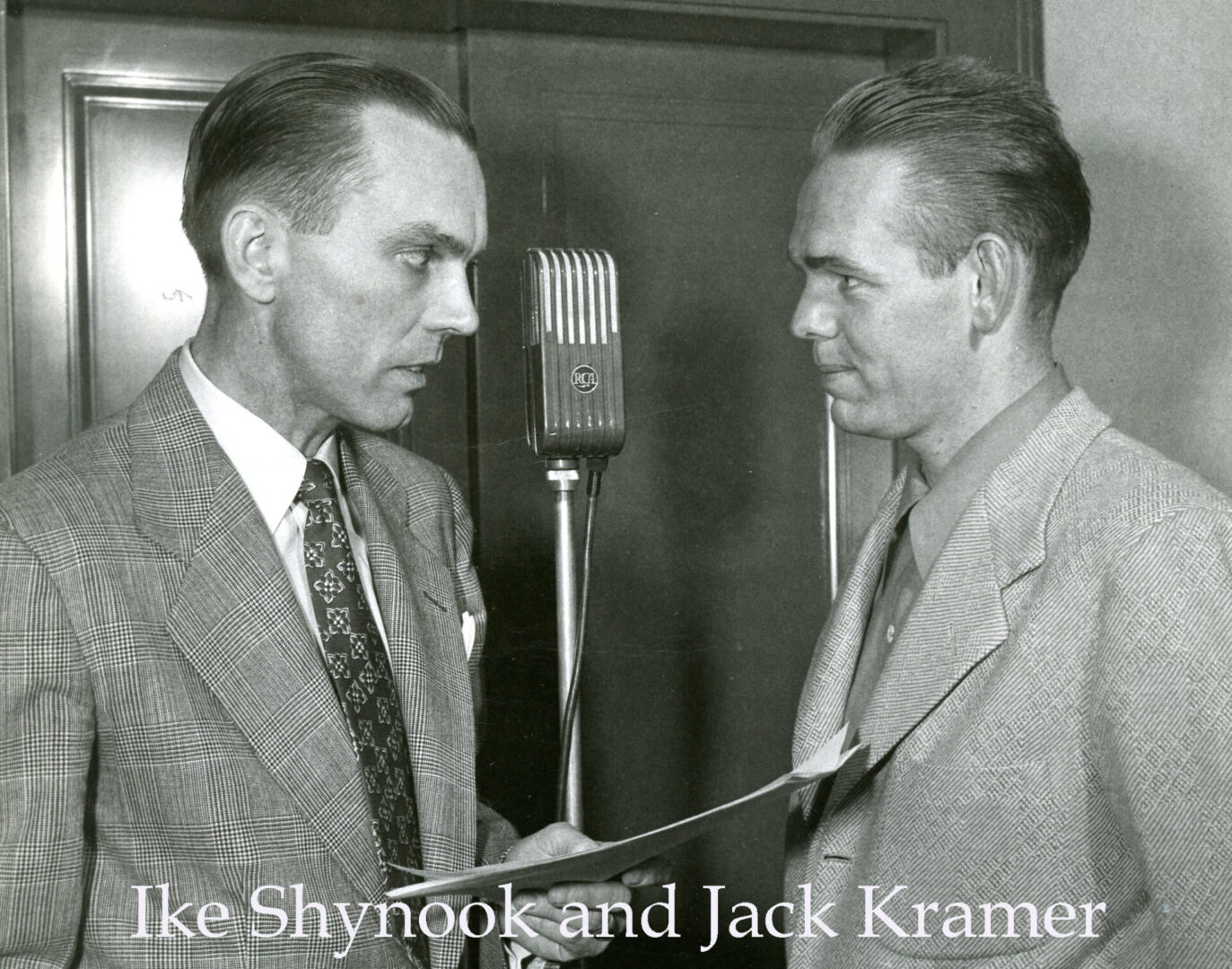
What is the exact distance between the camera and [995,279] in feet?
4.73

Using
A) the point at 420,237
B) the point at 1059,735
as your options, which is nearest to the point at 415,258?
the point at 420,237

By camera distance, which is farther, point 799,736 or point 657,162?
point 657,162

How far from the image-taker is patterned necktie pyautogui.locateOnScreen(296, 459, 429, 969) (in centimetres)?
132

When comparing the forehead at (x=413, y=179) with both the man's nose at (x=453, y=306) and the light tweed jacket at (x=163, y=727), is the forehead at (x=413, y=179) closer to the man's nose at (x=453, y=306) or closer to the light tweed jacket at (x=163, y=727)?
the man's nose at (x=453, y=306)

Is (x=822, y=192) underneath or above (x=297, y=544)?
above

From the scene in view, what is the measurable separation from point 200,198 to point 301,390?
8.8 inches

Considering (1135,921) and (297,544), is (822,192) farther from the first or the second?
(1135,921)

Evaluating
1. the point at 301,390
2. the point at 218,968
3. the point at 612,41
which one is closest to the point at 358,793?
the point at 218,968

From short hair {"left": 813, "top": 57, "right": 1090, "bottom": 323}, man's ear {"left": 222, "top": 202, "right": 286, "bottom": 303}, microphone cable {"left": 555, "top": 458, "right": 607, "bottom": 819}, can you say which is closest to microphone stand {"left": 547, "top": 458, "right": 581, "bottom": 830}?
microphone cable {"left": 555, "top": 458, "right": 607, "bottom": 819}

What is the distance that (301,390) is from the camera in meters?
1.38

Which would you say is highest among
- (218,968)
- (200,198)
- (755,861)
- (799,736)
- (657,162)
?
(657,162)

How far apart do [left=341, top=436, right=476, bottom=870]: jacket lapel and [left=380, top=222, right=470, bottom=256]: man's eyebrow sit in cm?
27

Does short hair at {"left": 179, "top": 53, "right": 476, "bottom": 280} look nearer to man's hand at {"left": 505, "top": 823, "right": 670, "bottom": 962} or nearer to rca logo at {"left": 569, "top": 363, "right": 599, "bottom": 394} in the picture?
rca logo at {"left": 569, "top": 363, "right": 599, "bottom": 394}

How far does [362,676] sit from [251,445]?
25 cm
